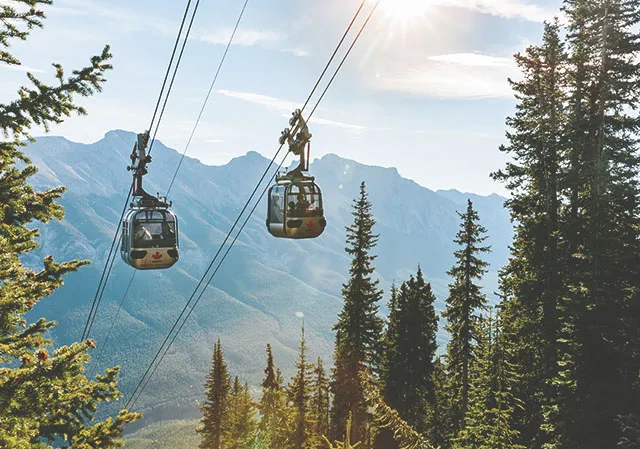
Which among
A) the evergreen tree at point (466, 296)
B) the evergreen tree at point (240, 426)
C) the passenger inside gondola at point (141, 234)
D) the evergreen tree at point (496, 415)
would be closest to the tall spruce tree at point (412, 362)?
the evergreen tree at point (466, 296)

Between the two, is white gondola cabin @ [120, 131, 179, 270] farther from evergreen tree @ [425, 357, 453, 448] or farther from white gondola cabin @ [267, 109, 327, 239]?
evergreen tree @ [425, 357, 453, 448]

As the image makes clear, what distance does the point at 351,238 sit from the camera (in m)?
30.2

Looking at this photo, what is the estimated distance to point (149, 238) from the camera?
16.9 m

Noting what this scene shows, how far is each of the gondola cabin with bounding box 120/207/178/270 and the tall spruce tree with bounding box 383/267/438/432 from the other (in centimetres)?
1947

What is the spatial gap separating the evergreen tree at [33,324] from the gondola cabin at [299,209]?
778cm

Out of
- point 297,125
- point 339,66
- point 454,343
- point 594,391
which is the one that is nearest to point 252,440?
point 454,343

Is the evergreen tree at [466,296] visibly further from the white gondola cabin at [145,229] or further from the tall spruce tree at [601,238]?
the white gondola cabin at [145,229]

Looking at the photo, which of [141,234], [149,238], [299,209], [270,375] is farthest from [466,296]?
[141,234]

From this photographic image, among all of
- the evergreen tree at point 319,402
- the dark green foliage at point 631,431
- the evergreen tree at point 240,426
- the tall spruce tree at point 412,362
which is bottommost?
the evergreen tree at point 240,426

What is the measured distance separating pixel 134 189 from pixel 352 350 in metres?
18.1

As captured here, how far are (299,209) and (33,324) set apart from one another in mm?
9227

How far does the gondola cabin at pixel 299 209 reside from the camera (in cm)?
1570

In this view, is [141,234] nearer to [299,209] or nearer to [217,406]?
[299,209]

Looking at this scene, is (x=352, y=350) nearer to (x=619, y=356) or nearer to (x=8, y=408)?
(x=619, y=356)
